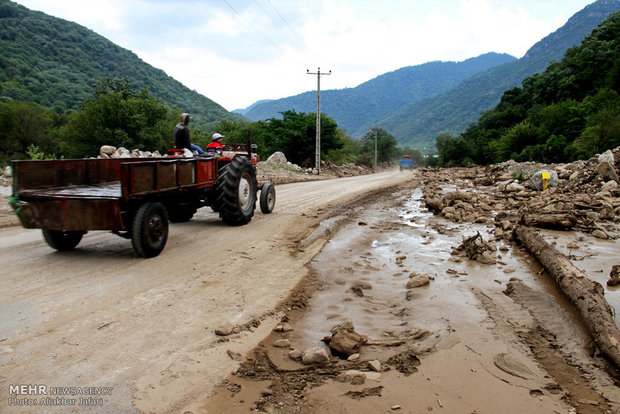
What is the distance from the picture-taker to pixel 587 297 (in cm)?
400

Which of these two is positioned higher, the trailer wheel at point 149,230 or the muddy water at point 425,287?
the trailer wheel at point 149,230

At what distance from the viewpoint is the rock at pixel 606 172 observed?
12055 mm

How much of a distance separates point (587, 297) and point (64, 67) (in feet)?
340

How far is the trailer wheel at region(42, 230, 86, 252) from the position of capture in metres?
5.42

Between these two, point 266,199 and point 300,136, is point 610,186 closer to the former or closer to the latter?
point 266,199

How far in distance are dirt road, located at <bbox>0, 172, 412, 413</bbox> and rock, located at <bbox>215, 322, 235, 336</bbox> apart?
0.05 metres

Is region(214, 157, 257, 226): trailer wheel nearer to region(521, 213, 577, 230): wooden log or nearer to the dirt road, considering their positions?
the dirt road

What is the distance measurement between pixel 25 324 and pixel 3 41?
10770 centimetres

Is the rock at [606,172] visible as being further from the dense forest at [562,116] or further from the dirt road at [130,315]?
the dense forest at [562,116]

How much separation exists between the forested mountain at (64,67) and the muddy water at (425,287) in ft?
225

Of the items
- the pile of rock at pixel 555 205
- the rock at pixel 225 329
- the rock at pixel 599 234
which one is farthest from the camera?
the pile of rock at pixel 555 205

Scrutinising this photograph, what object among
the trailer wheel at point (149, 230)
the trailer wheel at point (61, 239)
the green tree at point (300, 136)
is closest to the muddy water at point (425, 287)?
the trailer wheel at point (149, 230)

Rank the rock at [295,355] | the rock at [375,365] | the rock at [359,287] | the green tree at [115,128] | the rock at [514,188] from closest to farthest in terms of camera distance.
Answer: the rock at [375,365]
the rock at [295,355]
the rock at [359,287]
the rock at [514,188]
the green tree at [115,128]

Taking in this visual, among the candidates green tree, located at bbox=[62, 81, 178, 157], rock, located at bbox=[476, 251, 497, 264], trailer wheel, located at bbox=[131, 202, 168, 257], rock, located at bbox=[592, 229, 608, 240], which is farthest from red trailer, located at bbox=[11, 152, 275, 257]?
green tree, located at bbox=[62, 81, 178, 157]
